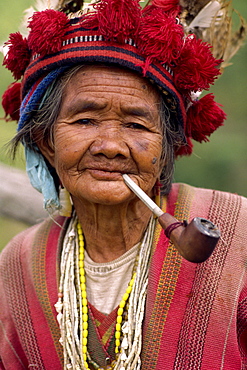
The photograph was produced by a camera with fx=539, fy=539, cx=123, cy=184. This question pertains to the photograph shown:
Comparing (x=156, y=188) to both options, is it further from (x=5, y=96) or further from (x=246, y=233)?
(x=5, y=96)

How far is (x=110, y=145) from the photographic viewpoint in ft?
7.29

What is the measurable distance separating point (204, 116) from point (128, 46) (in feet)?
1.74

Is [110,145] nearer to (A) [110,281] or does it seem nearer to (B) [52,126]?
(B) [52,126]

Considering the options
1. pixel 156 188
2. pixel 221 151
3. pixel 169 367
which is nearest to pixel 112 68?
pixel 156 188

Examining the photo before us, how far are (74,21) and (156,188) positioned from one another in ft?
2.74

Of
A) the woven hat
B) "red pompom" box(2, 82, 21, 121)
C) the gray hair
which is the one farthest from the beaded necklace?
"red pompom" box(2, 82, 21, 121)

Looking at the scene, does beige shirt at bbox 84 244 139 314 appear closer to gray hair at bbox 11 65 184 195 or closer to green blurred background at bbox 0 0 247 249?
gray hair at bbox 11 65 184 195

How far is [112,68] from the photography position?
2.29 m

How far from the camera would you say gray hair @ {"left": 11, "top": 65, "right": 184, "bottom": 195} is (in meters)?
2.40

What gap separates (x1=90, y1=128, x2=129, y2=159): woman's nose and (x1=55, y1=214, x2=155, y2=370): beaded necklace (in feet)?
1.49

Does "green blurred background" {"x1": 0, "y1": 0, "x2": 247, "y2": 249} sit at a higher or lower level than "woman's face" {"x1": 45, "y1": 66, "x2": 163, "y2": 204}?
lower

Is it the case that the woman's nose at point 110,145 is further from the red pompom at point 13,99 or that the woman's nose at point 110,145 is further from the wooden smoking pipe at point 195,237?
the red pompom at point 13,99

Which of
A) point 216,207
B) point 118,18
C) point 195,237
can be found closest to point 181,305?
point 216,207

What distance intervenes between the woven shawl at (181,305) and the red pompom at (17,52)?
897 mm
